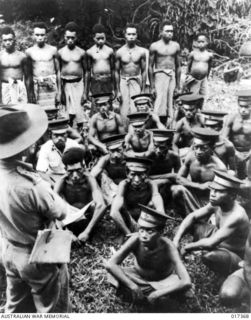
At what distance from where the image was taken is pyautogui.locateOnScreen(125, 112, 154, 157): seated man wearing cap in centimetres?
541

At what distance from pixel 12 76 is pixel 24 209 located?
377cm

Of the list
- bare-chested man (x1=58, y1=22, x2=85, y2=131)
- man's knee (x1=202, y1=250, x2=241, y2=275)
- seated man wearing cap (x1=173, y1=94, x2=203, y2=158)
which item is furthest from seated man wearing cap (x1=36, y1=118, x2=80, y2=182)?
man's knee (x1=202, y1=250, x2=241, y2=275)

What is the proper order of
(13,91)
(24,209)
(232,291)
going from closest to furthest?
(24,209), (232,291), (13,91)

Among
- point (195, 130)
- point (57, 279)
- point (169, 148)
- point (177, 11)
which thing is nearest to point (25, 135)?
point (57, 279)

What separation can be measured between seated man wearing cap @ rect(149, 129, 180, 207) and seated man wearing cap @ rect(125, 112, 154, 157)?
0.78 ft

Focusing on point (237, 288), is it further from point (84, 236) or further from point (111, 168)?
point (111, 168)

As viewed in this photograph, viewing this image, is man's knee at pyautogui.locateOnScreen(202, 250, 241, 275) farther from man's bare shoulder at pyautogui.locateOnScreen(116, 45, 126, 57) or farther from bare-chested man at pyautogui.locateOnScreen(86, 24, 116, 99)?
man's bare shoulder at pyautogui.locateOnScreen(116, 45, 126, 57)

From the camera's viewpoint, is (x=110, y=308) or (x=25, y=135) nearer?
(x=25, y=135)

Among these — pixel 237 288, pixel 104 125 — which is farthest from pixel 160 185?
pixel 237 288

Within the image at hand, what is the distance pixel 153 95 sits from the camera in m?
6.57

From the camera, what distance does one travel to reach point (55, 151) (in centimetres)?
524

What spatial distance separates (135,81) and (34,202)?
392cm

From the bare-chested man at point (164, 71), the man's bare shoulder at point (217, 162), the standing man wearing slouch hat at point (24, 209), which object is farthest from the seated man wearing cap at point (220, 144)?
the standing man wearing slouch hat at point (24, 209)

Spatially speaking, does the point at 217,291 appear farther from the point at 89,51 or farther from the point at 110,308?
the point at 89,51
